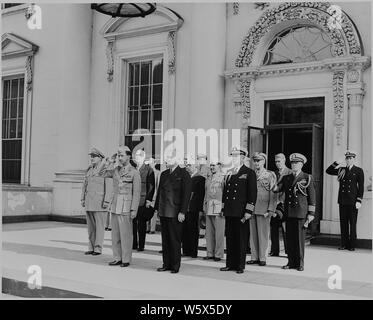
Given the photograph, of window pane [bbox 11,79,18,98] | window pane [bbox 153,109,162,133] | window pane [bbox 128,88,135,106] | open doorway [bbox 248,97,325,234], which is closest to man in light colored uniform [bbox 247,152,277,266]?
open doorway [bbox 248,97,325,234]

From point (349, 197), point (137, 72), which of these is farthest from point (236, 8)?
point (349, 197)

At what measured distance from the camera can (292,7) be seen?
10.5m

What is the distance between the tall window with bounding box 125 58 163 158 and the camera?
1289 cm

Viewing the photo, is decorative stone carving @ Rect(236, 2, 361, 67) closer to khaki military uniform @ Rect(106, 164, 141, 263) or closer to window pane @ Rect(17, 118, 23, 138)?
khaki military uniform @ Rect(106, 164, 141, 263)

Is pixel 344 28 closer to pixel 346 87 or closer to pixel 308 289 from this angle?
pixel 346 87

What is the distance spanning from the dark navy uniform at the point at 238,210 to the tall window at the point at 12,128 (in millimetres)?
10127

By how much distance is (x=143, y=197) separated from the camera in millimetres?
8555

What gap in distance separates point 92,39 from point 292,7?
574cm

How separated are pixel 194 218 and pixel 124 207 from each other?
1487 millimetres

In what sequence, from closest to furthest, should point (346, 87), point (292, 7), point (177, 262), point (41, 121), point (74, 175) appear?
point (177, 262) → point (346, 87) → point (292, 7) → point (74, 175) → point (41, 121)

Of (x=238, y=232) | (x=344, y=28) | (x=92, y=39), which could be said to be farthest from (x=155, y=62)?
(x=238, y=232)

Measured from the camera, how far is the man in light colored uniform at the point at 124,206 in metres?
7.15

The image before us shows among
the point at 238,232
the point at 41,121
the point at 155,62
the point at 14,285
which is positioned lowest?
A: the point at 14,285
